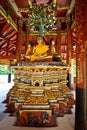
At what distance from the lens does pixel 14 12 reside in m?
9.99

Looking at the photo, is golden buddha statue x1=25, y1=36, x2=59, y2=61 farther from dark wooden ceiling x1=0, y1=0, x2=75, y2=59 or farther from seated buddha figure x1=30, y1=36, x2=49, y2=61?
dark wooden ceiling x1=0, y1=0, x2=75, y2=59


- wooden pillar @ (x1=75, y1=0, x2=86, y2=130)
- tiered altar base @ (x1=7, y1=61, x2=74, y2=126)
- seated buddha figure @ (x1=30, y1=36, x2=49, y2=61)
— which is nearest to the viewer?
wooden pillar @ (x1=75, y1=0, x2=86, y2=130)

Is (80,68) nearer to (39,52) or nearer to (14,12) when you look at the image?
(39,52)

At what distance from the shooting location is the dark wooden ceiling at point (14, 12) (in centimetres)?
852

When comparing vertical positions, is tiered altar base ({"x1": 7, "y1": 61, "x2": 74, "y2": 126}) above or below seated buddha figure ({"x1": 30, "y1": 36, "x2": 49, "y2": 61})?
below

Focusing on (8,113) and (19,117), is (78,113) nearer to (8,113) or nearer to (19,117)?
(19,117)

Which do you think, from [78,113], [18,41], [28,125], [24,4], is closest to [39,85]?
[28,125]

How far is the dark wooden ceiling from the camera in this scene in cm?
852

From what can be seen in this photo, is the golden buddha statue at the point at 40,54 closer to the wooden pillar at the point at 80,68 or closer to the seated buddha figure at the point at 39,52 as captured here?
the seated buddha figure at the point at 39,52

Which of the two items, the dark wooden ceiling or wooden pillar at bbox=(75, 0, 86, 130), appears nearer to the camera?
wooden pillar at bbox=(75, 0, 86, 130)

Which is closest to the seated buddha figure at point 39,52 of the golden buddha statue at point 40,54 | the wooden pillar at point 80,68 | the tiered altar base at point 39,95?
the golden buddha statue at point 40,54

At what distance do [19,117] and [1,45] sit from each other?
30.8ft

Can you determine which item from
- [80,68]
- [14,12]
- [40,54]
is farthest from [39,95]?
[14,12]

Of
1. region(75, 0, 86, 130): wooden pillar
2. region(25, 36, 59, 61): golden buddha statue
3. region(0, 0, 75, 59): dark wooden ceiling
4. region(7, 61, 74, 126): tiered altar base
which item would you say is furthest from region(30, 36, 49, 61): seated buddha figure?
region(75, 0, 86, 130): wooden pillar
